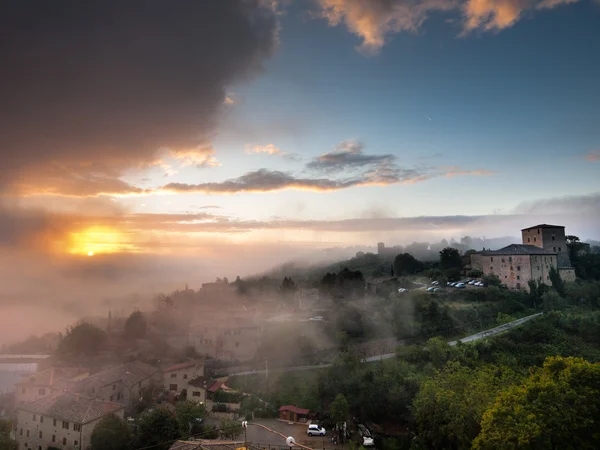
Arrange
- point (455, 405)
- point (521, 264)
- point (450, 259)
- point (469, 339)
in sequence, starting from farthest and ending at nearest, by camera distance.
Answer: point (450, 259) < point (521, 264) < point (469, 339) < point (455, 405)

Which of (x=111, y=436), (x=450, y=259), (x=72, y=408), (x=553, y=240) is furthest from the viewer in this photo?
(x=450, y=259)

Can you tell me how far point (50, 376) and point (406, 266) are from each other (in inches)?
1663

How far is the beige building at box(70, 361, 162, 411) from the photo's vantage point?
30.8 meters

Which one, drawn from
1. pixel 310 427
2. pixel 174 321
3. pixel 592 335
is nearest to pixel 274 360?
pixel 310 427

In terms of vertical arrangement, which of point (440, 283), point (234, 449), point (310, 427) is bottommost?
point (310, 427)

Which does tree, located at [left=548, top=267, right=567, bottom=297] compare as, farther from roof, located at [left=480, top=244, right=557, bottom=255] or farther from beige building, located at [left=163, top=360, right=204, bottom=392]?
beige building, located at [left=163, top=360, right=204, bottom=392]

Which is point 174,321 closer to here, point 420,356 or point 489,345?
point 420,356

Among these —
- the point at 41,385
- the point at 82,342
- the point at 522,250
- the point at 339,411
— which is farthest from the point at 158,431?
the point at 522,250

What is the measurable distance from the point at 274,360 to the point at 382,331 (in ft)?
34.3

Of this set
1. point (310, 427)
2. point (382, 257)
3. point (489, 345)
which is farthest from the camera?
point (382, 257)

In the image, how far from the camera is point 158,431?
2206cm

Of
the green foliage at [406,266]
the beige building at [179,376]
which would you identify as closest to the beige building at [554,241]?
the green foliage at [406,266]

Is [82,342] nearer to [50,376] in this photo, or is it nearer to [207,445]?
[50,376]

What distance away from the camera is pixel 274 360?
38.1 m
